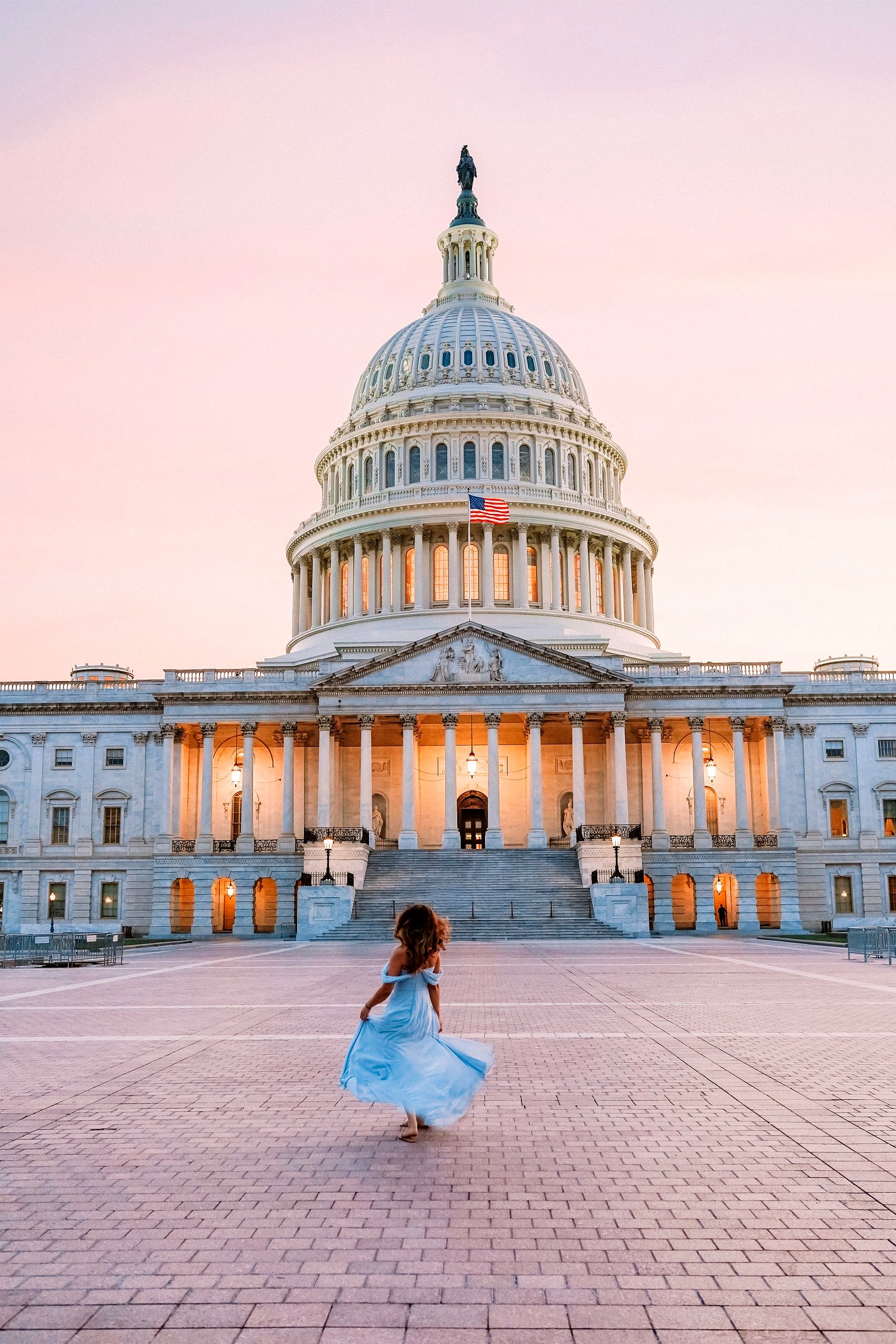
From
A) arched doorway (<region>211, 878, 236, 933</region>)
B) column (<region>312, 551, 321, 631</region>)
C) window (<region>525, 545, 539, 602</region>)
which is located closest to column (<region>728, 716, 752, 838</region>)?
window (<region>525, 545, 539, 602</region>)

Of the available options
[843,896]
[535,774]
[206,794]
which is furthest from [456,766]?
[843,896]

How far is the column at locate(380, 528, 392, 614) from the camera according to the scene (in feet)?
284

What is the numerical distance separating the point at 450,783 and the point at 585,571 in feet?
87.1

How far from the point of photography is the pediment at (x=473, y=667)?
68438 mm

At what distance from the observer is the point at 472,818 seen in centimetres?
7800

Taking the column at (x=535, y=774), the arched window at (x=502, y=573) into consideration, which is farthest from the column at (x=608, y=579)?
the column at (x=535, y=774)

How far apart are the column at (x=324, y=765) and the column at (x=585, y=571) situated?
25429 millimetres

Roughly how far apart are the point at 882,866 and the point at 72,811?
4896cm

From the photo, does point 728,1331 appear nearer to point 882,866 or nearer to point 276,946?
point 276,946

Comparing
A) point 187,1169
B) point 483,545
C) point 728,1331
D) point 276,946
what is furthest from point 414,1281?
point 483,545

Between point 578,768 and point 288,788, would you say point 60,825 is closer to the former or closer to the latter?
point 288,788

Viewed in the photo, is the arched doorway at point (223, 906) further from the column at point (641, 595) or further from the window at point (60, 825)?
the column at point (641, 595)

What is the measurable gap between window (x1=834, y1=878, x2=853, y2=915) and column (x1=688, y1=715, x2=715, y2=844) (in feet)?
30.6

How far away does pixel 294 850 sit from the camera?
69562 mm
